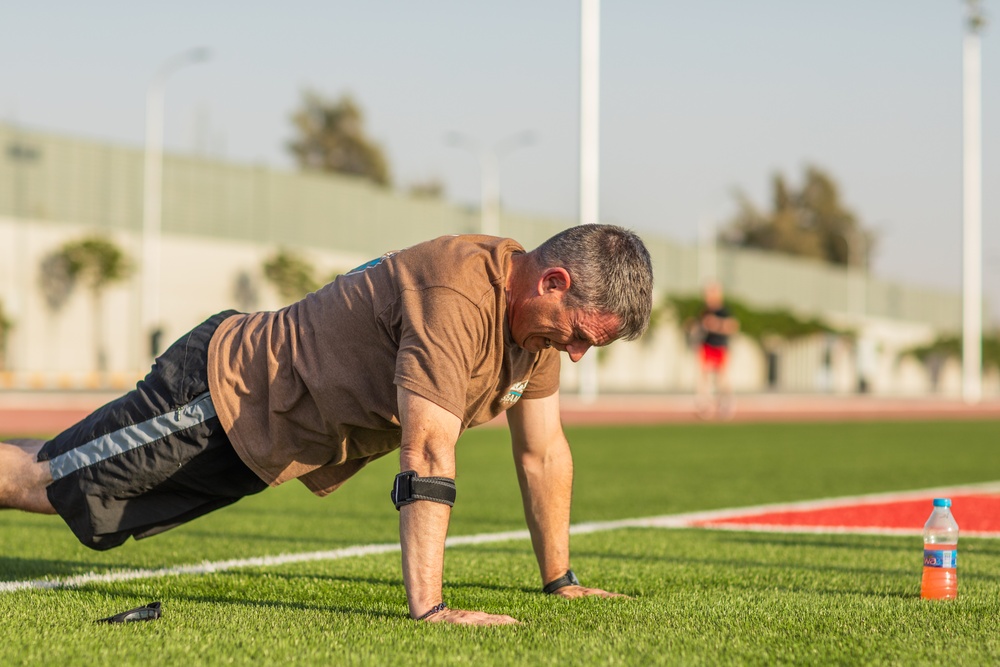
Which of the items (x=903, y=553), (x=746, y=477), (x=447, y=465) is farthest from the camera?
(x=746, y=477)

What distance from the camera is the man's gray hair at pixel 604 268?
12.2ft

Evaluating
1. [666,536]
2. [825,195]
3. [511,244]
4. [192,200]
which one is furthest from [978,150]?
[825,195]

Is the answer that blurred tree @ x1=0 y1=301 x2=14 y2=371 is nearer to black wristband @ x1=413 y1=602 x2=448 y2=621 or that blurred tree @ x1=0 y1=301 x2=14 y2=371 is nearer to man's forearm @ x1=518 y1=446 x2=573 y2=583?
man's forearm @ x1=518 y1=446 x2=573 y2=583

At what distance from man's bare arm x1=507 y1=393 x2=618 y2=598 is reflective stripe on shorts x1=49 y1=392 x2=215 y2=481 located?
42.0 inches

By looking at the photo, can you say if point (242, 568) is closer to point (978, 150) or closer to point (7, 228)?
point (7, 228)

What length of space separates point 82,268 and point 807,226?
8126 centimetres

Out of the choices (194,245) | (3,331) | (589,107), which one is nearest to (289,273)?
(194,245)

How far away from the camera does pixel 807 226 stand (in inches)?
4250

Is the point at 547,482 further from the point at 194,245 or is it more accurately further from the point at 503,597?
the point at 194,245

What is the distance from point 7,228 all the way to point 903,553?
32916 mm

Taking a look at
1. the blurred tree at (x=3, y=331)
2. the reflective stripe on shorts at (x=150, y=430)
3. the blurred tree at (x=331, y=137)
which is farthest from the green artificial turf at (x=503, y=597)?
the blurred tree at (x=331, y=137)

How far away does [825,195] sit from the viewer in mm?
109188

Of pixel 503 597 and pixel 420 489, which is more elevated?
pixel 420 489

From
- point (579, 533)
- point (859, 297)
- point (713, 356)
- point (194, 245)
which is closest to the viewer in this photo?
point (579, 533)
